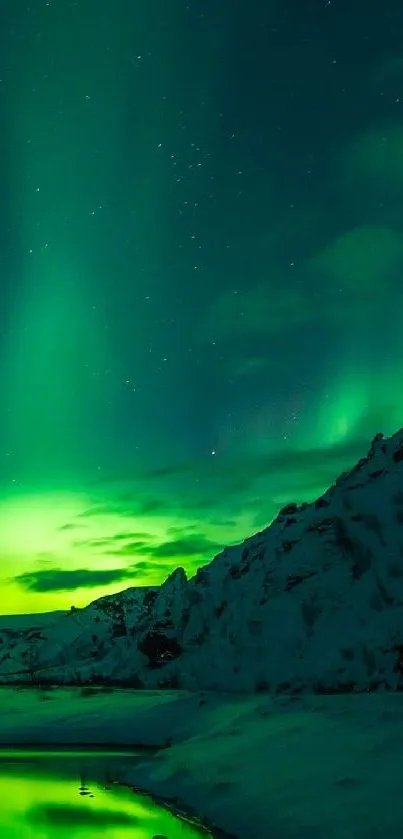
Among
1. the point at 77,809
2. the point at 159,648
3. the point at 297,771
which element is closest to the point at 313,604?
the point at 159,648

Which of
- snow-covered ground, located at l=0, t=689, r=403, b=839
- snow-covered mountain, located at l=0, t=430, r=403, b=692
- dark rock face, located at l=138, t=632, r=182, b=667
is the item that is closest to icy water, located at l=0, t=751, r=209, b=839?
snow-covered ground, located at l=0, t=689, r=403, b=839

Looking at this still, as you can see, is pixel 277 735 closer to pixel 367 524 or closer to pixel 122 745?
pixel 367 524

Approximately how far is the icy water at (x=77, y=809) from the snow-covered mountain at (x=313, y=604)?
27249 millimetres

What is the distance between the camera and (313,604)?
83.1m

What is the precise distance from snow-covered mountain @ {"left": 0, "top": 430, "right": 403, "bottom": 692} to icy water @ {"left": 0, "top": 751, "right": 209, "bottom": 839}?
27.2m

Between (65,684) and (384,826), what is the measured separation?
163m

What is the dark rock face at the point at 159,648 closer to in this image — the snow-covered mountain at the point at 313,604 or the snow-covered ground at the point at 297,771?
the snow-covered mountain at the point at 313,604

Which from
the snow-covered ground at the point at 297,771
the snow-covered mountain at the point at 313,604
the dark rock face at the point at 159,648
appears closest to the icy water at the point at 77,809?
the snow-covered ground at the point at 297,771

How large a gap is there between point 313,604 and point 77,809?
54.4 meters

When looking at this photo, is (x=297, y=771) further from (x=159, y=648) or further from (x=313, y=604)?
(x=159, y=648)

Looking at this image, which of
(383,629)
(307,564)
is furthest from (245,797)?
(307,564)

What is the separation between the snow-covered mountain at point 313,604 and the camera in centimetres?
7181

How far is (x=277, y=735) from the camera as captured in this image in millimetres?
36125

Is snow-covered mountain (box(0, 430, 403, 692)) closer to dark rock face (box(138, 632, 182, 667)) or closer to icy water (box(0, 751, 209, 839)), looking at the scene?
dark rock face (box(138, 632, 182, 667))
